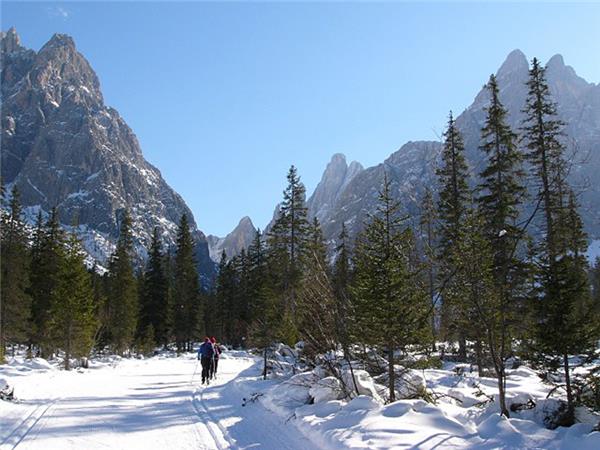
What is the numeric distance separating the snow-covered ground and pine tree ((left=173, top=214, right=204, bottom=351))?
39459 mm

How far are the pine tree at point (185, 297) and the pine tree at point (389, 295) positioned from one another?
43.3m

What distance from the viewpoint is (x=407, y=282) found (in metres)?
11.6

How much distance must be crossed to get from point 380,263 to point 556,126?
673 inches

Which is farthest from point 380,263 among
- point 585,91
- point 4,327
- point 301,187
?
point 585,91

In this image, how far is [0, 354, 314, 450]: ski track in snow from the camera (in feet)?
26.2

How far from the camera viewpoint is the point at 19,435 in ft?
27.3

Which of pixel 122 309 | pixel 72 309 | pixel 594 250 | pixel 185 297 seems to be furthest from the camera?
pixel 594 250

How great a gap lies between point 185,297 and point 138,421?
45.6 metres

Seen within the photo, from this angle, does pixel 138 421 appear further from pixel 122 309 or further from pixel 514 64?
pixel 514 64

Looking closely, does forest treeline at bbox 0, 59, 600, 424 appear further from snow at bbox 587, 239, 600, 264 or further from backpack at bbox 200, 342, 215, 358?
snow at bbox 587, 239, 600, 264

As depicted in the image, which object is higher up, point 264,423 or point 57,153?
point 57,153

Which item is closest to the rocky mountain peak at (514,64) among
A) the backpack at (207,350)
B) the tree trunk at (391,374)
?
the backpack at (207,350)

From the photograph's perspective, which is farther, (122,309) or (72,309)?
(122,309)

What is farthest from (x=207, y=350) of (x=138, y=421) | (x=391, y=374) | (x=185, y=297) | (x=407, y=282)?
(x=185, y=297)
